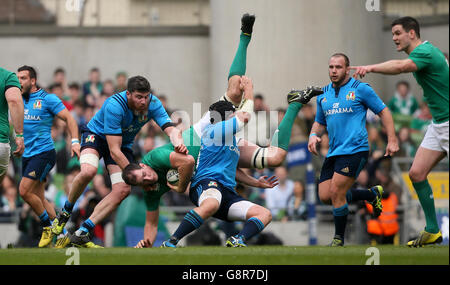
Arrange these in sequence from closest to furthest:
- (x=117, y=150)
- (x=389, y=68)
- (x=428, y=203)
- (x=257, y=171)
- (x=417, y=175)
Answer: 1. (x=389, y=68)
2. (x=417, y=175)
3. (x=428, y=203)
4. (x=117, y=150)
5. (x=257, y=171)

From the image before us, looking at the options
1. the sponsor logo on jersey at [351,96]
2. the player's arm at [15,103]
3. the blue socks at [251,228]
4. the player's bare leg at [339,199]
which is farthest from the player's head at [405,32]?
the player's arm at [15,103]

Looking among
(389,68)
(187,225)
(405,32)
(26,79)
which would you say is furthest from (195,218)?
(26,79)

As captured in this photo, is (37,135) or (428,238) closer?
(428,238)

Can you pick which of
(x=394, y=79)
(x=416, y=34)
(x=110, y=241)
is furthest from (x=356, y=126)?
(x=394, y=79)

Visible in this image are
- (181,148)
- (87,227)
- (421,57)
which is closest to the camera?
(421,57)

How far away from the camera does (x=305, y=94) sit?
33.5 feet

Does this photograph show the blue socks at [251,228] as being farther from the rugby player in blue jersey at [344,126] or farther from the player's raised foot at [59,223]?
the player's raised foot at [59,223]

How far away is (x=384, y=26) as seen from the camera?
21281 mm

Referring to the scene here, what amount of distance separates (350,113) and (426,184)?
139 centimetres

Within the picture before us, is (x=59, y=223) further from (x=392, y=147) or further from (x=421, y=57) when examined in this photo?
(x=421, y=57)

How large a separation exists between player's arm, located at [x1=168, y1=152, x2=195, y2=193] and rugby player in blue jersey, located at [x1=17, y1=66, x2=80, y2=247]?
6.35ft

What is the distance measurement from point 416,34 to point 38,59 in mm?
15047
